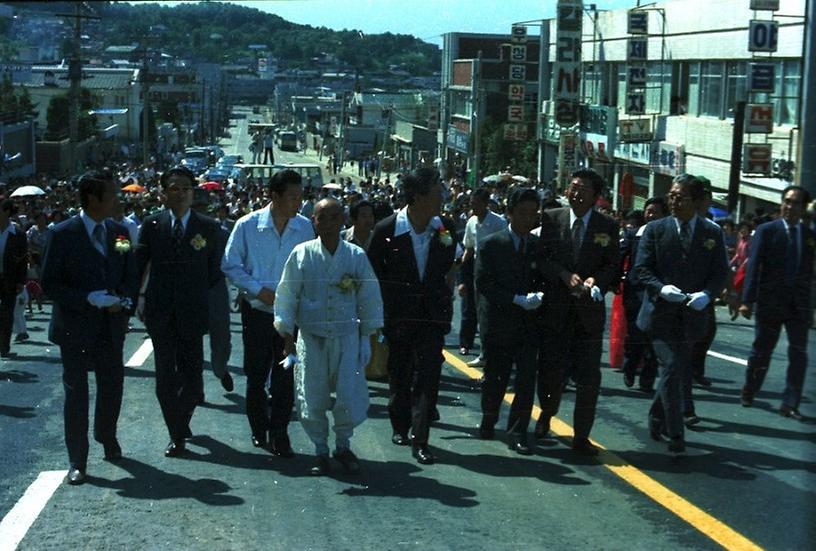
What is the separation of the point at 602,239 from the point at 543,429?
3.70 ft

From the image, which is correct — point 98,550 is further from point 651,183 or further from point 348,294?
point 651,183

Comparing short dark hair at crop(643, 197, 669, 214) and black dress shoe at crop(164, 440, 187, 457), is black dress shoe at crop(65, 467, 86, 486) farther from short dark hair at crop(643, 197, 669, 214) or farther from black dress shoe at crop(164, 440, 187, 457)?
short dark hair at crop(643, 197, 669, 214)

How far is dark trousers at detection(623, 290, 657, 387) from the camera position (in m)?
6.82

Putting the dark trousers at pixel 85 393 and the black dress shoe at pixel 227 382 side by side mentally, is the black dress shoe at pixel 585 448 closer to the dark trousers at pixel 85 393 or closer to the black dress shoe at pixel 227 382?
the dark trousers at pixel 85 393

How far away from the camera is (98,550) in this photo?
4562mm

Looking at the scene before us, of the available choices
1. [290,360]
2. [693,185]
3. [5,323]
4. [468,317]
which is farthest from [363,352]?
[5,323]

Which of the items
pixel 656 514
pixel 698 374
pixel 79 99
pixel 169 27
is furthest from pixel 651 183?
pixel 79 99

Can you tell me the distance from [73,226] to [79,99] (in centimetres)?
443

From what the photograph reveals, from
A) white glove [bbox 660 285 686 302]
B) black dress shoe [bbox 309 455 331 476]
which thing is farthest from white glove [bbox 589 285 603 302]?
black dress shoe [bbox 309 455 331 476]

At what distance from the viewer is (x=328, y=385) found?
5.71 metres

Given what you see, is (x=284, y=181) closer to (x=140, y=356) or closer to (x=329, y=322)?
(x=329, y=322)

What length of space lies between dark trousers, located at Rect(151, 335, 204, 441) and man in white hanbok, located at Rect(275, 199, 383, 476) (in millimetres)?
696

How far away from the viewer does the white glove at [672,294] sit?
16.9 feet

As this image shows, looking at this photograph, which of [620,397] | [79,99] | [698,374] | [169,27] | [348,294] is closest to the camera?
[169,27]
